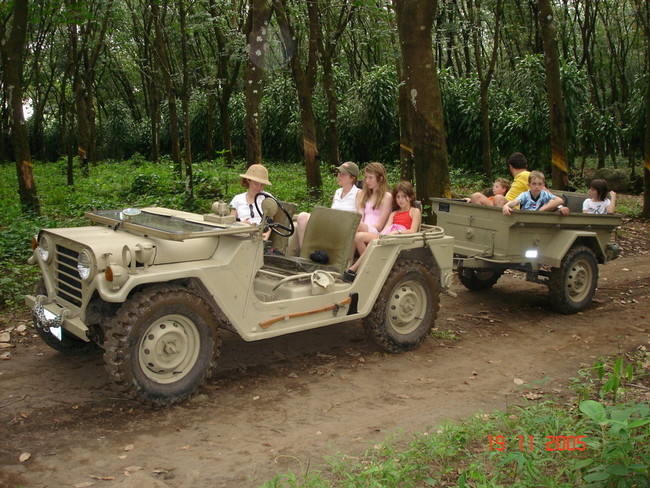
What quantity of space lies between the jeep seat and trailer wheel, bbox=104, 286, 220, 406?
1371 mm

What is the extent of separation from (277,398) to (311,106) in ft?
32.0

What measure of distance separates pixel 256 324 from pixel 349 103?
19324 mm

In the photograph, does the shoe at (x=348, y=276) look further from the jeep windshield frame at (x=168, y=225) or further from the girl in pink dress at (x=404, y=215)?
the jeep windshield frame at (x=168, y=225)

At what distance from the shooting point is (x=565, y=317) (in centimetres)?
793

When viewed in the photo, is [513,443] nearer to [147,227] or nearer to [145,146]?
[147,227]

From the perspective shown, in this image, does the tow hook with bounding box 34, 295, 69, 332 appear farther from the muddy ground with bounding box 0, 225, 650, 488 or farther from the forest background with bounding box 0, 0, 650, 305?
the forest background with bounding box 0, 0, 650, 305

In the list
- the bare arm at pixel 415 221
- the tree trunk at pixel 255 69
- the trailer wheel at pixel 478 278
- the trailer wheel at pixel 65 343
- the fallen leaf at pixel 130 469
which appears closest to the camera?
the fallen leaf at pixel 130 469

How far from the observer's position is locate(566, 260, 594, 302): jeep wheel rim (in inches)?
314

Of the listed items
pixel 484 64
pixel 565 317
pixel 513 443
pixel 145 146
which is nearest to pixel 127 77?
pixel 145 146

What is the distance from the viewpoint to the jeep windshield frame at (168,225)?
16.9ft

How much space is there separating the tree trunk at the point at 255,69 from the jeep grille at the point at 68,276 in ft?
21.0

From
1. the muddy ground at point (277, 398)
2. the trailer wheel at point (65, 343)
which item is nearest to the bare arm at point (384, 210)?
the muddy ground at point (277, 398)

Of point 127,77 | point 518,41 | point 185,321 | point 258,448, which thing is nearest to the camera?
point 258,448
